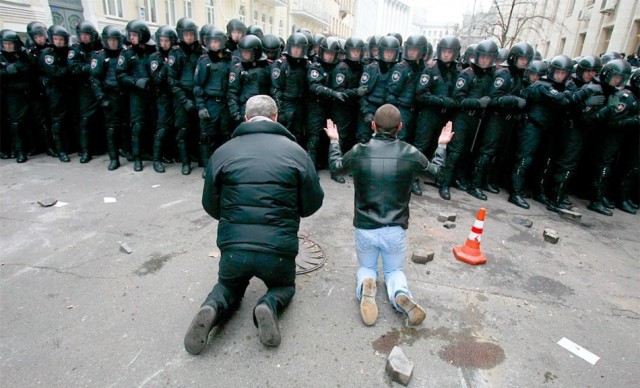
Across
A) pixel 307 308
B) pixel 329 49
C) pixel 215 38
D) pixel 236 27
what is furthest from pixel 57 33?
pixel 307 308

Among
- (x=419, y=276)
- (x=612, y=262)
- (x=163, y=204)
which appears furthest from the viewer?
(x=163, y=204)

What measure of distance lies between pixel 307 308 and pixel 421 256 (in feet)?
4.54

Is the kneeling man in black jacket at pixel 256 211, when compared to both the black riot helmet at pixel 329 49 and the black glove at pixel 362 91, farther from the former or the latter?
the black riot helmet at pixel 329 49

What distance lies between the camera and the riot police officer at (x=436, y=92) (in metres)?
5.56

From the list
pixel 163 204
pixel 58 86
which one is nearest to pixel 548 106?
pixel 163 204

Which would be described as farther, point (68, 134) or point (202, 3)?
point (202, 3)

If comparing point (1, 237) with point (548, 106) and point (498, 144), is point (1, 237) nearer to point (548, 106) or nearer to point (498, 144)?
point (498, 144)

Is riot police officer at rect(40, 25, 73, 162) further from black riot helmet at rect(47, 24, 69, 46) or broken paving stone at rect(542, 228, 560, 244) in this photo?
broken paving stone at rect(542, 228, 560, 244)

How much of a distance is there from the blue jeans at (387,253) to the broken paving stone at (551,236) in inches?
105

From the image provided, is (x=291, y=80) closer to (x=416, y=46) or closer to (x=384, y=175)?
(x=416, y=46)

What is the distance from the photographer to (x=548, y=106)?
5.54 meters

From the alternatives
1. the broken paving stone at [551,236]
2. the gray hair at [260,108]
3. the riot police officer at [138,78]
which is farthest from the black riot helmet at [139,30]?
the broken paving stone at [551,236]

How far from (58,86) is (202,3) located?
14.9m

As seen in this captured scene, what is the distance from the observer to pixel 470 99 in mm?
5484
